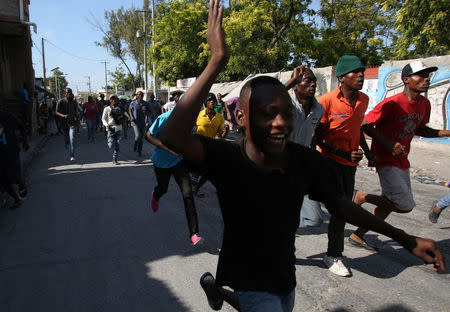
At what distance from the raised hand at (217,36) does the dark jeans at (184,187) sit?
283 centimetres

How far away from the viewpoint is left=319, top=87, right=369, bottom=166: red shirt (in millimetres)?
3537

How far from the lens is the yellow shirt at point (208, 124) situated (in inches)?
224

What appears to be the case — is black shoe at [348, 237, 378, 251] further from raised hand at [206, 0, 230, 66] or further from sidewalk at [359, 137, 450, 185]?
sidewalk at [359, 137, 450, 185]

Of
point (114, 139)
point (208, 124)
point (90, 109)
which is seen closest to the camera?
point (208, 124)

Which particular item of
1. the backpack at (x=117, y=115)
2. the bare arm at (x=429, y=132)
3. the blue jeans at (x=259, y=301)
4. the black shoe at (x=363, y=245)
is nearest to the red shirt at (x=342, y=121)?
the bare arm at (x=429, y=132)

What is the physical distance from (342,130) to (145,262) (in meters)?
→ 2.43

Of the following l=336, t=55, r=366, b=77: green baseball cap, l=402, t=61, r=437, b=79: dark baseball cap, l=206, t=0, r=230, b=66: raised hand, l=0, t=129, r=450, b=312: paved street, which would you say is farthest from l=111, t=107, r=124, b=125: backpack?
l=206, t=0, r=230, b=66: raised hand

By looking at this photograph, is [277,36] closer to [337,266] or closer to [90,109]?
[90,109]

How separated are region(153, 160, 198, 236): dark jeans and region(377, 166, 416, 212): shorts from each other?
2.10 m

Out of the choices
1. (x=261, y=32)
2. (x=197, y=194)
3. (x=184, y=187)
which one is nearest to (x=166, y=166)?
(x=184, y=187)

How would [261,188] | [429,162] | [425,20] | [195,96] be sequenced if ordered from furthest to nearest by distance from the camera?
[425,20], [429,162], [261,188], [195,96]

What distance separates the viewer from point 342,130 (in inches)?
140

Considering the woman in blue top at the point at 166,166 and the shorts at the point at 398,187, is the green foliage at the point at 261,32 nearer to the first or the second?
the woman in blue top at the point at 166,166

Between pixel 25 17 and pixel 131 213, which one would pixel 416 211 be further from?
pixel 25 17
